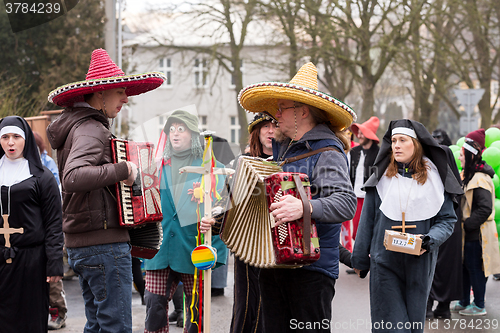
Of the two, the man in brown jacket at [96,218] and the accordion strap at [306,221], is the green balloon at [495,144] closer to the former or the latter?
the accordion strap at [306,221]

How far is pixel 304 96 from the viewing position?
316 cm

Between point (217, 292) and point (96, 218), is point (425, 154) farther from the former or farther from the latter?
point (217, 292)

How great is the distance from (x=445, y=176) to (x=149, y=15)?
18.1m

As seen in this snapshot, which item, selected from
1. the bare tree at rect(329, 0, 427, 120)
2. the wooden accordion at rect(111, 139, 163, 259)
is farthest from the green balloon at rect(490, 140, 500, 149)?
the bare tree at rect(329, 0, 427, 120)

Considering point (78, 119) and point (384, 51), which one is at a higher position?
point (384, 51)

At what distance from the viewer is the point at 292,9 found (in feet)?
57.1

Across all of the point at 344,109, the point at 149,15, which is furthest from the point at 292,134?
the point at 149,15

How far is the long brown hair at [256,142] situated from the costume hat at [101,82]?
1302mm

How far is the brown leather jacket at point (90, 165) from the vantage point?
125 inches

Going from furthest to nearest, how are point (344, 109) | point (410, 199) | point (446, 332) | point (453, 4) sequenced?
point (453, 4) → point (446, 332) → point (410, 199) → point (344, 109)

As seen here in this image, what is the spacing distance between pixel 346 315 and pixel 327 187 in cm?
364

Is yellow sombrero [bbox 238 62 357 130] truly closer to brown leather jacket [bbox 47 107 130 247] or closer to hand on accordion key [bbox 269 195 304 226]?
hand on accordion key [bbox 269 195 304 226]

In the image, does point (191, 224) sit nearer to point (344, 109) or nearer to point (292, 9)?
point (344, 109)

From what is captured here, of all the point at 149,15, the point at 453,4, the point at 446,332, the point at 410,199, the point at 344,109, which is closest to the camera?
the point at 344,109
